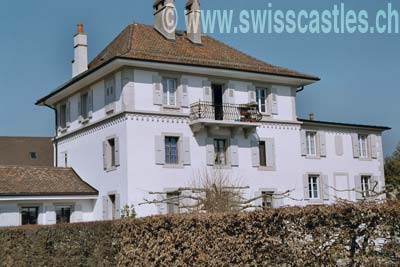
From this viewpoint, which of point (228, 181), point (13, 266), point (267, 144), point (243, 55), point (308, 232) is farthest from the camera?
point (243, 55)

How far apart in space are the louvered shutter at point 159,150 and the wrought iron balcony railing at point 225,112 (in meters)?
1.86

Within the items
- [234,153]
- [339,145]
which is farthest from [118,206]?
[339,145]

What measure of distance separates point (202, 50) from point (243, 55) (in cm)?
266

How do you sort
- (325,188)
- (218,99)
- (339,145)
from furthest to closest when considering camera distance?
1. (339,145)
2. (325,188)
3. (218,99)

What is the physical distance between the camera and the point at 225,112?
2733 cm

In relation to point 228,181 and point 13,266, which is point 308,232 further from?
point 228,181

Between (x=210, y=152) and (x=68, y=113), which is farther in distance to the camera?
(x=68, y=113)

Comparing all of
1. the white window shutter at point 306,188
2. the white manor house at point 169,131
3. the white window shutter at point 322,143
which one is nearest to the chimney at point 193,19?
the white manor house at point 169,131

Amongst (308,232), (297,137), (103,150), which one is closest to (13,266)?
(308,232)

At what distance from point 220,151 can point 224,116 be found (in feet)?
5.16

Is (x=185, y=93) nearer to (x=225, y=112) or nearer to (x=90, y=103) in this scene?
(x=225, y=112)

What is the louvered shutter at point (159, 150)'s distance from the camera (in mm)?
25281

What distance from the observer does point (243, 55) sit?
100 ft

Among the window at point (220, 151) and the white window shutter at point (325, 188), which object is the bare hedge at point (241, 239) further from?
the white window shutter at point (325, 188)
